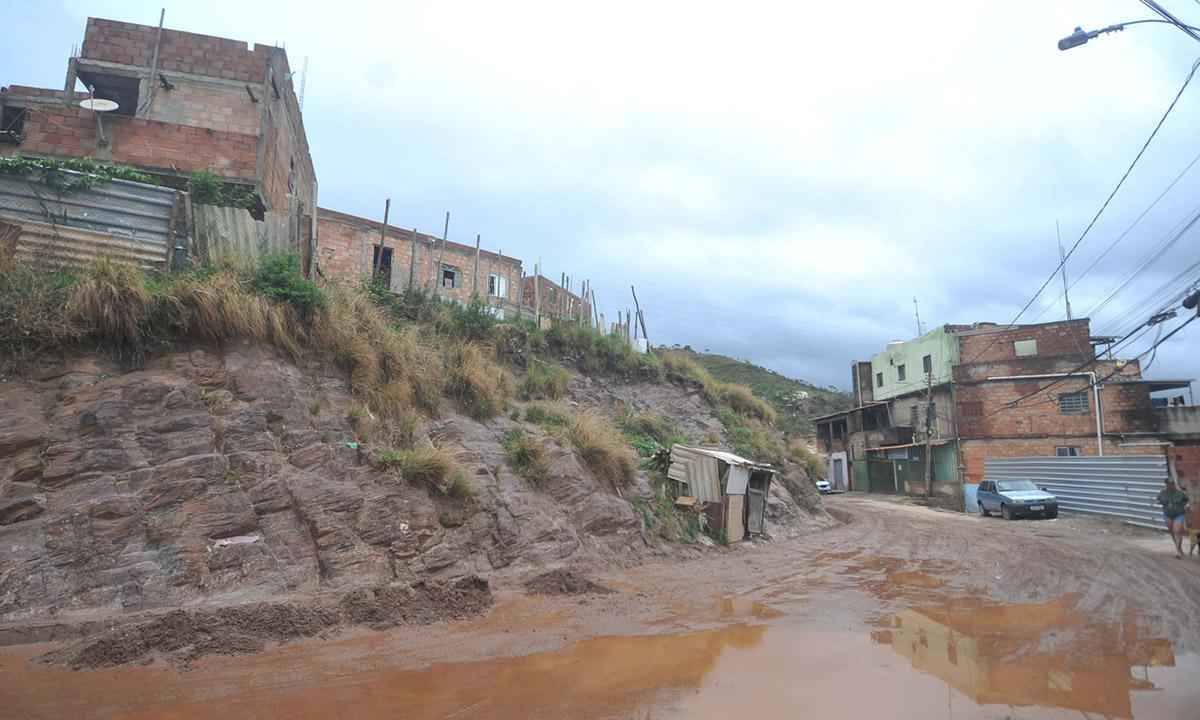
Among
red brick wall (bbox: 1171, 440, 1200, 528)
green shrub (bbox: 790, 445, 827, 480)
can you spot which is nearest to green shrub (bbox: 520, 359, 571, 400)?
green shrub (bbox: 790, 445, 827, 480)

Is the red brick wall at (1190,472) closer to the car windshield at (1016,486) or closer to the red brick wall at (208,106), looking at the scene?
the car windshield at (1016,486)

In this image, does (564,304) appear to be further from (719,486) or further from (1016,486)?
(1016,486)

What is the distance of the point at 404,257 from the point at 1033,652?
1007 inches

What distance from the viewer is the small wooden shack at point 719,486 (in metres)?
14.0

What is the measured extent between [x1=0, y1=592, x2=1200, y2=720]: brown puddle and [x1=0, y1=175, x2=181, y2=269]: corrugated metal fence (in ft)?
21.5

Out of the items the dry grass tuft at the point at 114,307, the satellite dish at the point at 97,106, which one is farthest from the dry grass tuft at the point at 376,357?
the satellite dish at the point at 97,106

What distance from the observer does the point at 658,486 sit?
14219 millimetres

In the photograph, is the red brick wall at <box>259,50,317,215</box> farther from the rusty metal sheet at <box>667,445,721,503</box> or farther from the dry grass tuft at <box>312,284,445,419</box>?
the rusty metal sheet at <box>667,445,721,503</box>

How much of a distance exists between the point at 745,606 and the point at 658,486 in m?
5.88

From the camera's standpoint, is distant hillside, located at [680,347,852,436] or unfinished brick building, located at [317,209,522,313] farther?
distant hillside, located at [680,347,852,436]

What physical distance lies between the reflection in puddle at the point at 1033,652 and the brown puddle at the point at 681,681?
25 mm

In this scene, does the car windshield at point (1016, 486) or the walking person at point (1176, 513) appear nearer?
the walking person at point (1176, 513)

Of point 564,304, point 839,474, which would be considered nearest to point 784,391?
point 839,474

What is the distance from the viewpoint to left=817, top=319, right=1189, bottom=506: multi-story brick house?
31203 mm
